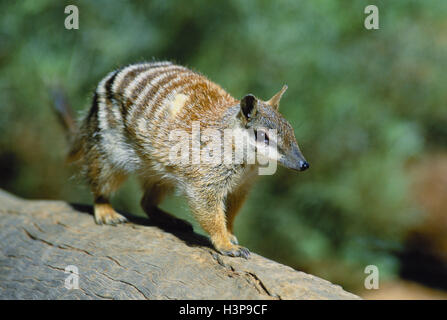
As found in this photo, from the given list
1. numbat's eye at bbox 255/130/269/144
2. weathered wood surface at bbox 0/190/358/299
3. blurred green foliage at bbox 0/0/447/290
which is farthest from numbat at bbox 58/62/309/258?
blurred green foliage at bbox 0/0/447/290

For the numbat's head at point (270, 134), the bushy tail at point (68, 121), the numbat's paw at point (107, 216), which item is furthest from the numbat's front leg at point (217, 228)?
the bushy tail at point (68, 121)

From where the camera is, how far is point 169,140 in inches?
137

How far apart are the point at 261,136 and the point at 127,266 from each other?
1282 millimetres

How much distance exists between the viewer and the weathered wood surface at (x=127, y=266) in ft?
8.55

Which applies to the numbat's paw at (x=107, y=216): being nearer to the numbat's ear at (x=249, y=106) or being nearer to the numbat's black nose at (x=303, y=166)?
the numbat's ear at (x=249, y=106)

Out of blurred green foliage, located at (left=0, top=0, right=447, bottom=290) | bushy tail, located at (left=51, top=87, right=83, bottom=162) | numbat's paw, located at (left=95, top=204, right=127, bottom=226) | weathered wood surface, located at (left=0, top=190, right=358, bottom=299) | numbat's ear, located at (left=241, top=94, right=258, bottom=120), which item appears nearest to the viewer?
weathered wood surface, located at (left=0, top=190, right=358, bottom=299)

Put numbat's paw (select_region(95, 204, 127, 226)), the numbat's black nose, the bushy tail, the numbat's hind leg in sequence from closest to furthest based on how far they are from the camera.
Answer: the numbat's black nose < numbat's paw (select_region(95, 204, 127, 226)) < the numbat's hind leg < the bushy tail

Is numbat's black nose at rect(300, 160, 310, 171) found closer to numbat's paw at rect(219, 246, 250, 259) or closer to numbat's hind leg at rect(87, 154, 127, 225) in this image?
numbat's paw at rect(219, 246, 250, 259)

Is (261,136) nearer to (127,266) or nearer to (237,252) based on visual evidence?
(237,252)

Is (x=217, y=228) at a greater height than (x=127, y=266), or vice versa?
(x=217, y=228)

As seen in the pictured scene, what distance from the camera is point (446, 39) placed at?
860cm

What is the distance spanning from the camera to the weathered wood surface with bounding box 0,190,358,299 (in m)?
2.61

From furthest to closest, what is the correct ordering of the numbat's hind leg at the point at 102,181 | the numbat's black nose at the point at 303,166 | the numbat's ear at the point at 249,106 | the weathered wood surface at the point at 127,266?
the numbat's hind leg at the point at 102,181, the numbat's ear at the point at 249,106, the numbat's black nose at the point at 303,166, the weathered wood surface at the point at 127,266

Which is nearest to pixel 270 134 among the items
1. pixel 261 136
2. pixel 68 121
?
pixel 261 136
